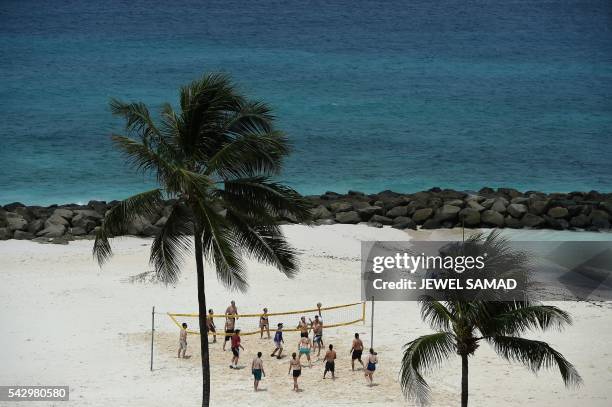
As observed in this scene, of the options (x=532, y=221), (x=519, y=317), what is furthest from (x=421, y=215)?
(x=519, y=317)

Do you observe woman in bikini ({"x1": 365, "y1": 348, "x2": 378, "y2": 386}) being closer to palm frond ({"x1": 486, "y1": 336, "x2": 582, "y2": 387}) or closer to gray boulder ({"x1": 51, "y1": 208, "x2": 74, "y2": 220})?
palm frond ({"x1": 486, "y1": 336, "x2": 582, "y2": 387})

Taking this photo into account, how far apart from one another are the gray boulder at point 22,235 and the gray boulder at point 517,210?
20.2m

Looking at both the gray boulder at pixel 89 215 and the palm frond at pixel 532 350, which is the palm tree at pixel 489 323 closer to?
the palm frond at pixel 532 350

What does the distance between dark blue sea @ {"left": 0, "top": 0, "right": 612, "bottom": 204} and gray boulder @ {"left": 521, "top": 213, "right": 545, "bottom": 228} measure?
17292mm

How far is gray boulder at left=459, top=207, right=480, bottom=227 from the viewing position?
50.6 m

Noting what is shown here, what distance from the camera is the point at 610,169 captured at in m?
74.8

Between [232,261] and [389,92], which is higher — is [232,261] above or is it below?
below

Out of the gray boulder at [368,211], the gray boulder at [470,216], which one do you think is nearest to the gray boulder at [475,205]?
the gray boulder at [470,216]

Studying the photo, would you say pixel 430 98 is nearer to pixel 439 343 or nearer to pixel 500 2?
pixel 500 2

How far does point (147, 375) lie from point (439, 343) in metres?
11.2

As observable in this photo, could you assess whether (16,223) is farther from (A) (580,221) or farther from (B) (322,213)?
(A) (580,221)

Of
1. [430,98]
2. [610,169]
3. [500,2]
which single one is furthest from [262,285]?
[500,2]

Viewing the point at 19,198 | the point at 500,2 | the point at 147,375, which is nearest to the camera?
the point at 147,375

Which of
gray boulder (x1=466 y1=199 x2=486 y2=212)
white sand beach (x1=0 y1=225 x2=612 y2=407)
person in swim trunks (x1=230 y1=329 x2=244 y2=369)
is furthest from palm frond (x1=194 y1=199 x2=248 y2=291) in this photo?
gray boulder (x1=466 y1=199 x2=486 y2=212)
